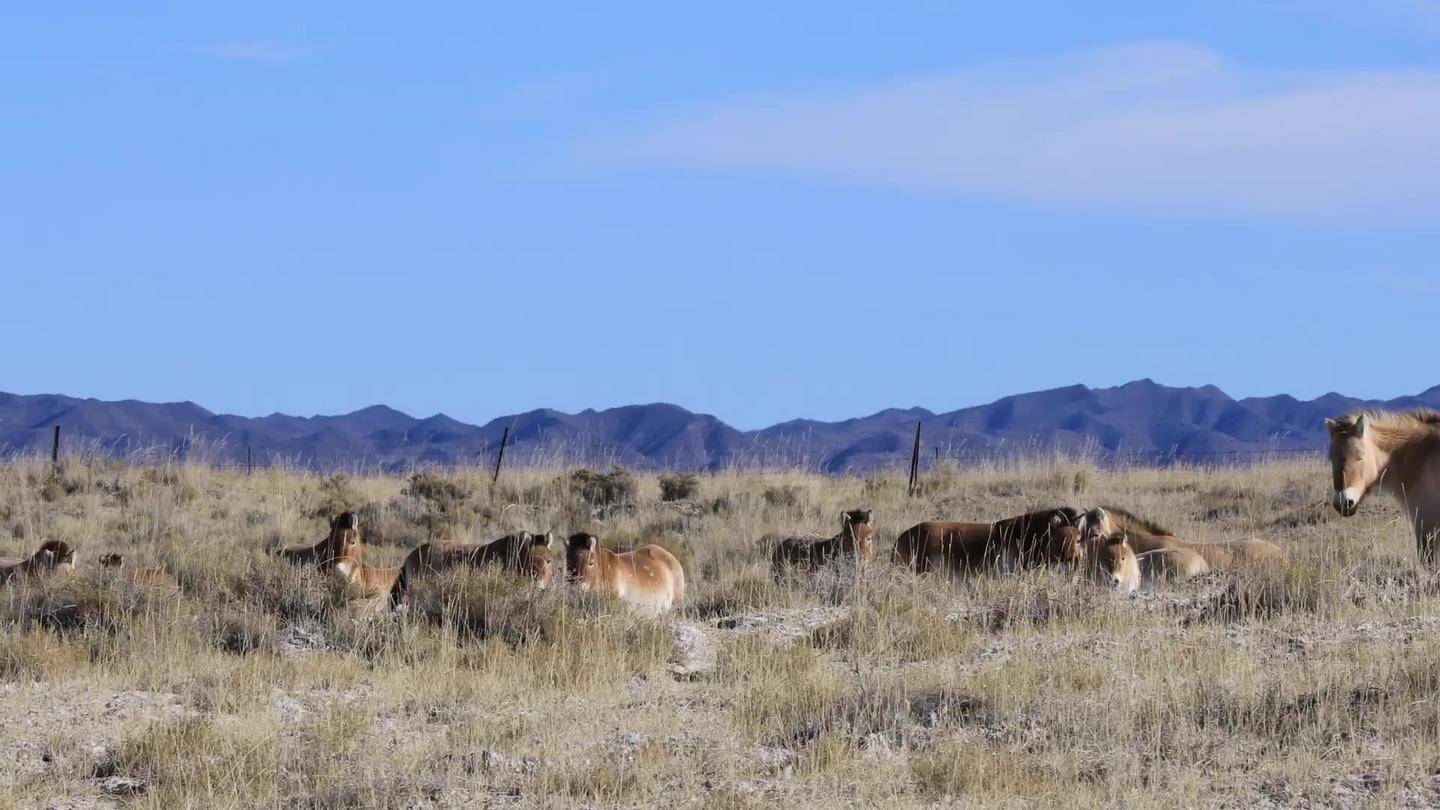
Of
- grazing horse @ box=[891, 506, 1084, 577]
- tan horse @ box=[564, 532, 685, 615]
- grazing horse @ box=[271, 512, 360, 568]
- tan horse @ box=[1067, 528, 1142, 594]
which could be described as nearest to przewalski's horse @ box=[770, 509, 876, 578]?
grazing horse @ box=[891, 506, 1084, 577]

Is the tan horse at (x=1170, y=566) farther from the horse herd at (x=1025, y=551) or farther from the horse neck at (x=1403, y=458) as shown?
the horse neck at (x=1403, y=458)

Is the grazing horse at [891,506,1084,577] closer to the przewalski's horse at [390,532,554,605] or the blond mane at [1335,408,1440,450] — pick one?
the blond mane at [1335,408,1440,450]

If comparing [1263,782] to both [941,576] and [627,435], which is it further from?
[627,435]

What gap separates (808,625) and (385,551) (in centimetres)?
1033

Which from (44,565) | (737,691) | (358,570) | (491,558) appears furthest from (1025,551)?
(44,565)

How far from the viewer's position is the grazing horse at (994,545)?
17516 millimetres

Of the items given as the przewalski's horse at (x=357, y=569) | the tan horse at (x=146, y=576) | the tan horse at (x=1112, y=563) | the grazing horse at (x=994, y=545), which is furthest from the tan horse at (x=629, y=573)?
the tan horse at (x=1112, y=563)

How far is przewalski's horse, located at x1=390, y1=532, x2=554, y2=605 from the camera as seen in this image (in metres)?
15.6

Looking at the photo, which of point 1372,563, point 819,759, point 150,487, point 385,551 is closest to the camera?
point 819,759

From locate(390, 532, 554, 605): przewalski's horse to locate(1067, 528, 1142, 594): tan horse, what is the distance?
4.90 m

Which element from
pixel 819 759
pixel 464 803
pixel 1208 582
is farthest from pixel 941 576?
pixel 464 803

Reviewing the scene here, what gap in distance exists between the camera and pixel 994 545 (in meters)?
18.6

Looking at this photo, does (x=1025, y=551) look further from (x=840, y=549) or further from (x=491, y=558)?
(x=491, y=558)

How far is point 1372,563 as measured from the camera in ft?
54.2
